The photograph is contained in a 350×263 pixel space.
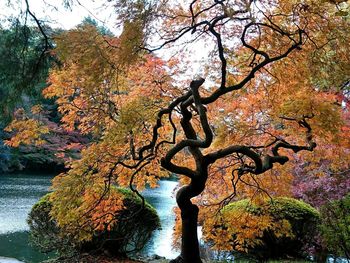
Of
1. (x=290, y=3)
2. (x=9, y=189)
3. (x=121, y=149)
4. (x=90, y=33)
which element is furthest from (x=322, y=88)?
(x=9, y=189)

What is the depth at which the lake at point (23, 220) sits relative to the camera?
9164mm

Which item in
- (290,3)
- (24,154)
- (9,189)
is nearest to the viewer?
(290,3)

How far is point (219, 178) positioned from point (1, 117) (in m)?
3.46

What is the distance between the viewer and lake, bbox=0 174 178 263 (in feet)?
30.1

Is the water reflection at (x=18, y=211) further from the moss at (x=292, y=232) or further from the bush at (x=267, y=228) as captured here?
the moss at (x=292, y=232)

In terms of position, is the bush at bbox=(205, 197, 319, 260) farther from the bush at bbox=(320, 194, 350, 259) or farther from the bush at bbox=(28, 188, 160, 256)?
the bush at bbox=(28, 188, 160, 256)

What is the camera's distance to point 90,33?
3.70 metres

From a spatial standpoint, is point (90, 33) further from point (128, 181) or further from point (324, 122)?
point (324, 122)

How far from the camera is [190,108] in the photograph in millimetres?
5359

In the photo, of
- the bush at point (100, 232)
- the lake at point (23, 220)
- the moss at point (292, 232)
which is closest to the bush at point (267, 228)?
the moss at point (292, 232)

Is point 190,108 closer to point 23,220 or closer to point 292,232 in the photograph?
point 292,232

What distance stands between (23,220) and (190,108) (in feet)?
29.2

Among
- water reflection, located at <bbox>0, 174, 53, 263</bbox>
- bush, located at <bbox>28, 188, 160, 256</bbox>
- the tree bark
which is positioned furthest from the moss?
water reflection, located at <bbox>0, 174, 53, 263</bbox>

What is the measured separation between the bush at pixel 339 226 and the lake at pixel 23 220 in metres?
4.96
